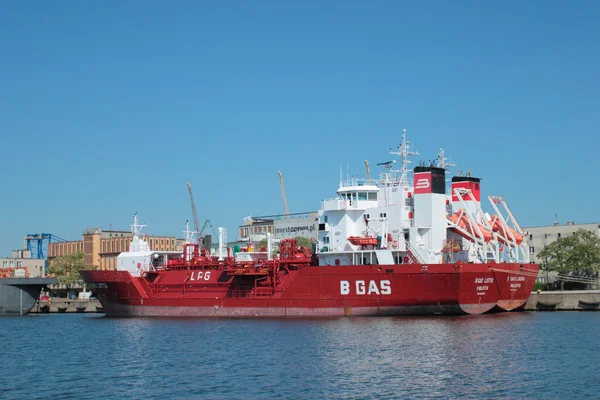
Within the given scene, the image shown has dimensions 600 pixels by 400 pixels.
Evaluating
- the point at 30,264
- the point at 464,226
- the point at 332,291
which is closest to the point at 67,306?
the point at 30,264

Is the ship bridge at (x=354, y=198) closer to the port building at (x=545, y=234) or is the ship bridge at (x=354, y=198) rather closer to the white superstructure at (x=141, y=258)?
the white superstructure at (x=141, y=258)

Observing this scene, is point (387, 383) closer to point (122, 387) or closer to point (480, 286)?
point (122, 387)

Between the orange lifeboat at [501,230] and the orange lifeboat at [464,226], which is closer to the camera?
the orange lifeboat at [464,226]

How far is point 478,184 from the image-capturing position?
188 feet

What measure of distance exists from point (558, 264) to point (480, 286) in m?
29.3

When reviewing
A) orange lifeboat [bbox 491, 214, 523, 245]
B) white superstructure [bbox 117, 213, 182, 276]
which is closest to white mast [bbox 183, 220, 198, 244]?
white superstructure [bbox 117, 213, 182, 276]

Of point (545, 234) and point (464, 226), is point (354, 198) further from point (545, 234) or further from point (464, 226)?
point (545, 234)

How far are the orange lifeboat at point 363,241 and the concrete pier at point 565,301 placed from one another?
654 inches

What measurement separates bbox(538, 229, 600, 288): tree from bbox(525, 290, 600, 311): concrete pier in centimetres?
1369

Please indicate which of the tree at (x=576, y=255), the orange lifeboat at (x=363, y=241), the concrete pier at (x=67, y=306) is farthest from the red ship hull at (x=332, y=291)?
the concrete pier at (x=67, y=306)

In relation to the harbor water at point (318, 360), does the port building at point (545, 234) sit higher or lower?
higher

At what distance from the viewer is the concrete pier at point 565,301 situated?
195 feet

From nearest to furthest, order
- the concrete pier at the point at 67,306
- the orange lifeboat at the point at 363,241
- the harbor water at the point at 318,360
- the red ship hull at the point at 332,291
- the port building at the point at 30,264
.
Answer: the harbor water at the point at 318,360, the red ship hull at the point at 332,291, the orange lifeboat at the point at 363,241, the concrete pier at the point at 67,306, the port building at the point at 30,264

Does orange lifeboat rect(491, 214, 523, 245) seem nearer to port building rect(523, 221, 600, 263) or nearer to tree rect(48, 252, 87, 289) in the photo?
port building rect(523, 221, 600, 263)
